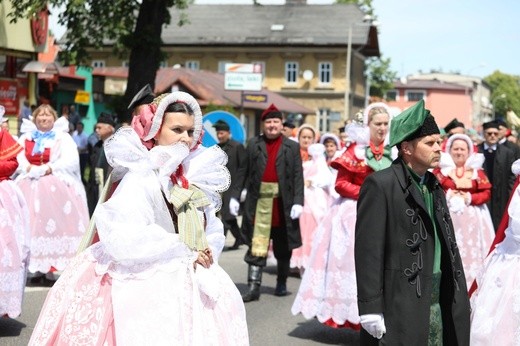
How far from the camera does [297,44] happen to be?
213 ft

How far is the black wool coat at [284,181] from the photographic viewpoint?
10.7 m

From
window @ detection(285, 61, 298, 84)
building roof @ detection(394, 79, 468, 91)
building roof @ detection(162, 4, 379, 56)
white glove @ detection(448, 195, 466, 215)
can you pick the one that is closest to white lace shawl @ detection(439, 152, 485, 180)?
white glove @ detection(448, 195, 466, 215)

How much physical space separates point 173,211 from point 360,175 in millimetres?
3751

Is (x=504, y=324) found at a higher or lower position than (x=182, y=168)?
lower

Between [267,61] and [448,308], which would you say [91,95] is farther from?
[448,308]

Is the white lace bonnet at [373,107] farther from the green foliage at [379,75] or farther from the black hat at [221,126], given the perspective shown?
the green foliage at [379,75]

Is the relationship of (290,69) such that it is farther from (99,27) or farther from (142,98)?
(142,98)

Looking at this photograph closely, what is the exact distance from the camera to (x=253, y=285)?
417 inches

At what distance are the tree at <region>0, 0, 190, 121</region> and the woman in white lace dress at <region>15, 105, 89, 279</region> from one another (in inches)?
337

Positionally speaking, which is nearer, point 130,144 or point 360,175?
point 130,144

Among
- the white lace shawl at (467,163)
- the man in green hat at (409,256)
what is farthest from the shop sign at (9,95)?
the man in green hat at (409,256)

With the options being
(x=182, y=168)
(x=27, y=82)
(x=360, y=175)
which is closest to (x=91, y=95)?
(x=27, y=82)

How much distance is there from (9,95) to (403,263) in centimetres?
2006

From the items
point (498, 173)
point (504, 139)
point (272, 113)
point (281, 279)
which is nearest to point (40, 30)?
point (504, 139)
